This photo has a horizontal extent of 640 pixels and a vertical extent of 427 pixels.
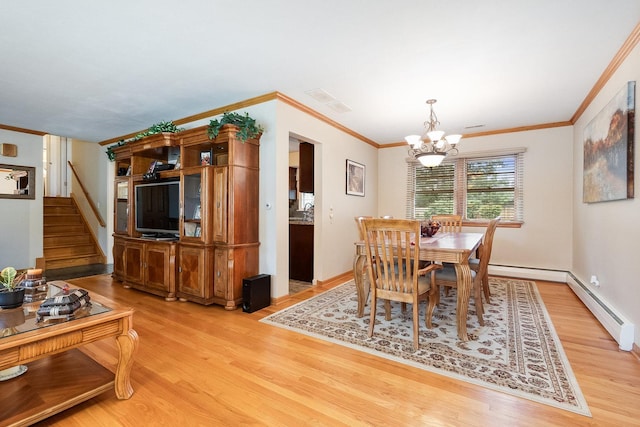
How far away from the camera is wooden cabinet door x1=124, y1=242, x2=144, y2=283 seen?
3938mm

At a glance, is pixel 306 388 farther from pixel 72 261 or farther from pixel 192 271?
pixel 72 261

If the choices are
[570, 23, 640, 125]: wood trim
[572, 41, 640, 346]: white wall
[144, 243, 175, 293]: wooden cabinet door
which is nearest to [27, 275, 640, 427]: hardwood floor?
[572, 41, 640, 346]: white wall

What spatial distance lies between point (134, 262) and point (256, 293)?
6.55ft

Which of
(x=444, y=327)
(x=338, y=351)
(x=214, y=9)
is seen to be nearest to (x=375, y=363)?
(x=338, y=351)

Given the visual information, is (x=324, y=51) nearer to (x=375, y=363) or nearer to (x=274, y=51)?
(x=274, y=51)

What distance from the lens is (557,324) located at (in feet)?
9.41

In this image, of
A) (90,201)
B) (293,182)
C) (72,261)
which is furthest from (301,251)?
(90,201)

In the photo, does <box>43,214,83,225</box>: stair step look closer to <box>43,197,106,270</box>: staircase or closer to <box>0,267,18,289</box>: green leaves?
<box>43,197,106,270</box>: staircase

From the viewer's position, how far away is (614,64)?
2719 mm

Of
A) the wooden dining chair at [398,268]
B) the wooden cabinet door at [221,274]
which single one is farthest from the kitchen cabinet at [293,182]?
the wooden dining chair at [398,268]

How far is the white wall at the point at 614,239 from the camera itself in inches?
91.6

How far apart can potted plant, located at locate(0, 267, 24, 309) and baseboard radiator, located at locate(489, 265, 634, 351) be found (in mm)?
4251

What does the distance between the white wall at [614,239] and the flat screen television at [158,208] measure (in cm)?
450

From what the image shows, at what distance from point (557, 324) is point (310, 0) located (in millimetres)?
3530
